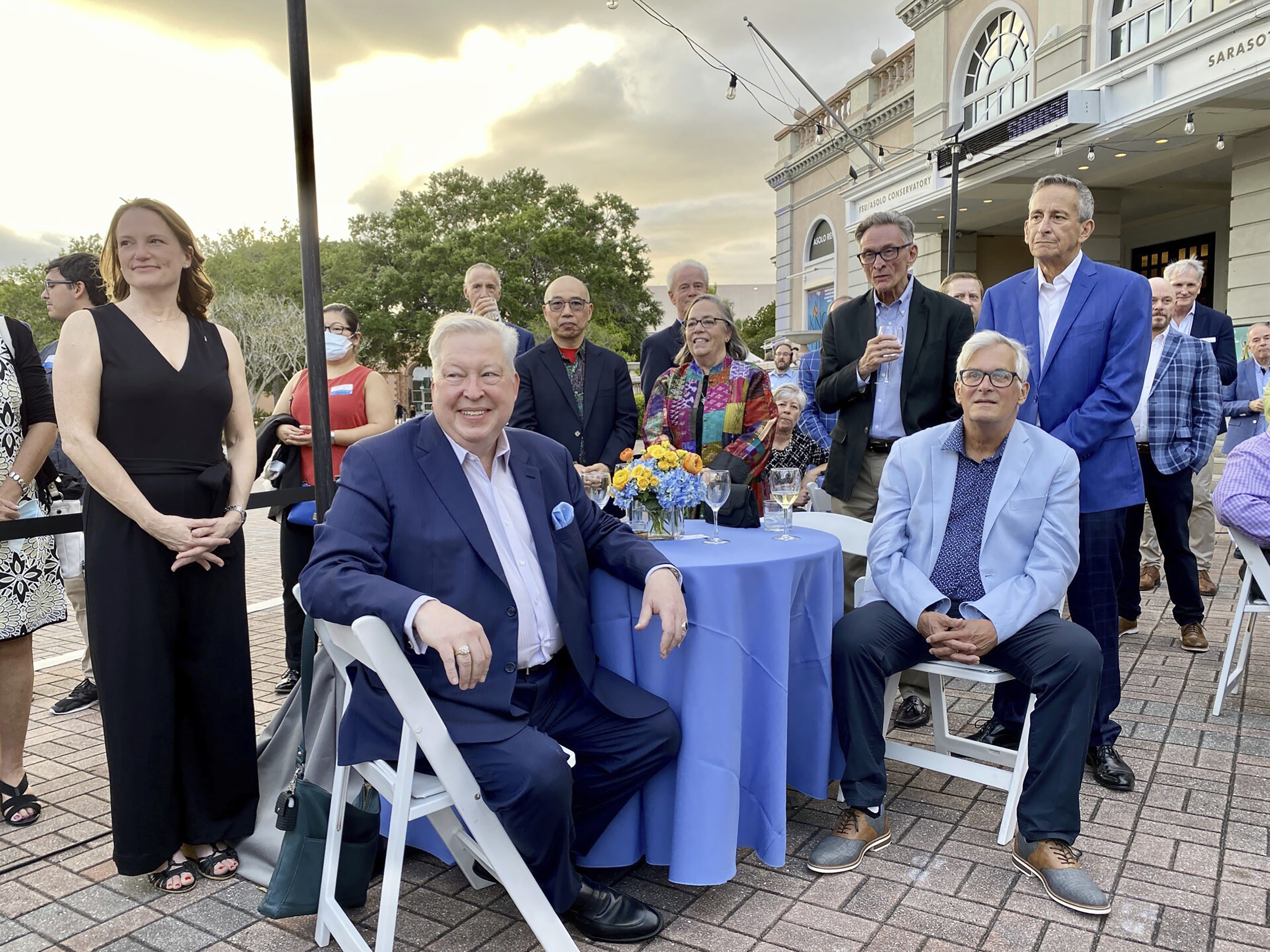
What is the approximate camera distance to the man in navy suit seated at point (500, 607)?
2.05 metres

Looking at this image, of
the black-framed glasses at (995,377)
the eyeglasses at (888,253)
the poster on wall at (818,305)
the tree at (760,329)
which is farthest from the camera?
the tree at (760,329)

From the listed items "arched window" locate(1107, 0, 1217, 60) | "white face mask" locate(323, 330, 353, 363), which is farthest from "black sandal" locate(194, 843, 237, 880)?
"arched window" locate(1107, 0, 1217, 60)

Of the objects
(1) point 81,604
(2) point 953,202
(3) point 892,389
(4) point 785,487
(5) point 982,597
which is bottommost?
(1) point 81,604

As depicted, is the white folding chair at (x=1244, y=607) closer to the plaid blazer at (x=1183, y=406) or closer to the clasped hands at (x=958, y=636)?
the plaid blazer at (x=1183, y=406)

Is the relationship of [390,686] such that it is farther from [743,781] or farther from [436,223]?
[436,223]

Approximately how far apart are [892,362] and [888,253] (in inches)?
17.9

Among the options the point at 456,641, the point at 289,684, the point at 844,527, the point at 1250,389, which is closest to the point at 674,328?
the point at 844,527

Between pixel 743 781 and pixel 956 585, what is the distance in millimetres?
987

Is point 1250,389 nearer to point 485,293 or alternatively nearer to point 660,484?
point 485,293

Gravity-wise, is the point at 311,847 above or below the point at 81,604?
below

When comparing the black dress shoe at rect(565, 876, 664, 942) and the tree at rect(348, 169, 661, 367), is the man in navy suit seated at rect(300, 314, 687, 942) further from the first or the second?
the tree at rect(348, 169, 661, 367)

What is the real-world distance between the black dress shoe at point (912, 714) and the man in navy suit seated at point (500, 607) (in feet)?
5.74

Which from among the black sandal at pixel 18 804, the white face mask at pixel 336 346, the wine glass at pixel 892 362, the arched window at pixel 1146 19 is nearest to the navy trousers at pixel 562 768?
the wine glass at pixel 892 362

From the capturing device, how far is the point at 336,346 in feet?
14.3
